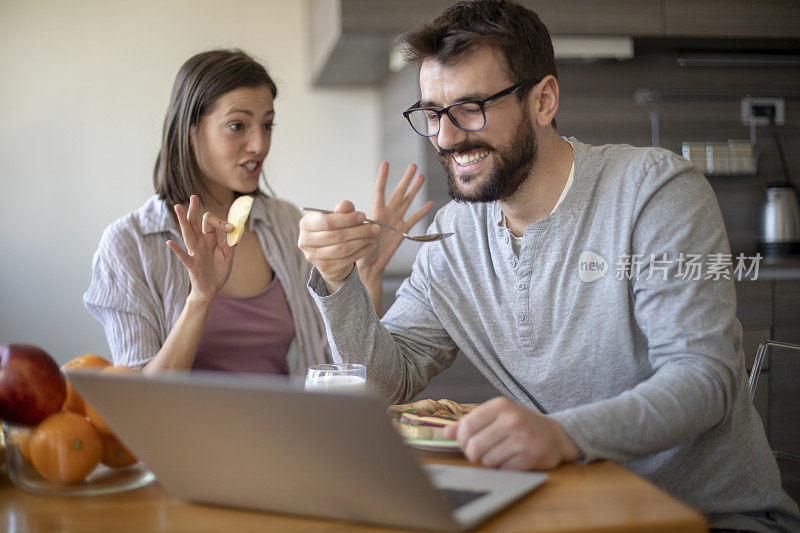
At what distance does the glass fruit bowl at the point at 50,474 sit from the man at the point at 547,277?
506 millimetres

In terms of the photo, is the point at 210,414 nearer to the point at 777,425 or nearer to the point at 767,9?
the point at 777,425

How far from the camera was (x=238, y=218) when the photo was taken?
5.89 ft

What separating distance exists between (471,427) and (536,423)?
7 centimetres

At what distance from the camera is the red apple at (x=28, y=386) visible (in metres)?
0.91

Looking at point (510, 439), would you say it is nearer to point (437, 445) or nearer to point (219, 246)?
point (437, 445)

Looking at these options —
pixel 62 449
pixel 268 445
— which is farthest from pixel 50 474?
pixel 268 445

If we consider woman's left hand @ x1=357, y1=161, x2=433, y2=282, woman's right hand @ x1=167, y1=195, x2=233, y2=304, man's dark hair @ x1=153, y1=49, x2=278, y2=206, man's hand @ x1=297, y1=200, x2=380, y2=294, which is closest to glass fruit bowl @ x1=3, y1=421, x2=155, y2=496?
man's hand @ x1=297, y1=200, x2=380, y2=294

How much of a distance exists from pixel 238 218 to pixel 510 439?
1.02m

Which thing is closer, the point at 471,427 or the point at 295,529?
the point at 295,529

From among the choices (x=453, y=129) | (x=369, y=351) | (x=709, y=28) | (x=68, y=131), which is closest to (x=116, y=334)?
(x=369, y=351)

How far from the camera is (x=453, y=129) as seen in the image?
145 centimetres

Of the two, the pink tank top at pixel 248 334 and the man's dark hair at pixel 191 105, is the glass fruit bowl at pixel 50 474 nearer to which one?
the pink tank top at pixel 248 334

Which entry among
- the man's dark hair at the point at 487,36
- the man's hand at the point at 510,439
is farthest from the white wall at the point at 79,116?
the man's hand at the point at 510,439

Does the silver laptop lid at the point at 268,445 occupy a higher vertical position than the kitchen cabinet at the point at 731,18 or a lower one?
lower
